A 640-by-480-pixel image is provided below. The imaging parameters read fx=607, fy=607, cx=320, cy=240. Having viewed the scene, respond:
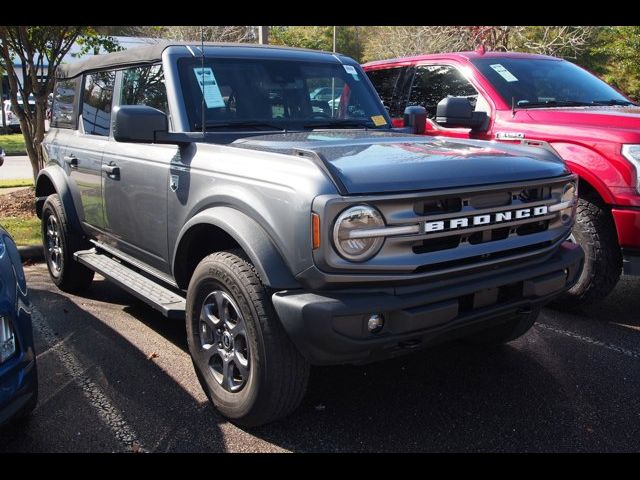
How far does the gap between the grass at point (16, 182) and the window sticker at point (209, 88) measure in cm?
776

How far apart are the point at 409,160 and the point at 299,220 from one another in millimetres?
645

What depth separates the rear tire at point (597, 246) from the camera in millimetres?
4477

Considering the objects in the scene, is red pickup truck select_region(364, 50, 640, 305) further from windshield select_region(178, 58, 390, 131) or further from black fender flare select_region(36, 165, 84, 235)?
black fender flare select_region(36, 165, 84, 235)

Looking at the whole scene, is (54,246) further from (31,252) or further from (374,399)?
(374,399)

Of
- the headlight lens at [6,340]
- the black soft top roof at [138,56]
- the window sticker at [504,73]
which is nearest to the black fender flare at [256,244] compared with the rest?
the headlight lens at [6,340]

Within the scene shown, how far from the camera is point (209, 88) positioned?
3.76m

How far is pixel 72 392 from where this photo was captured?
3.51 metres

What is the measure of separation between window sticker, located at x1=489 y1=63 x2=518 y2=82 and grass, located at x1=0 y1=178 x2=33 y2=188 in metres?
8.08

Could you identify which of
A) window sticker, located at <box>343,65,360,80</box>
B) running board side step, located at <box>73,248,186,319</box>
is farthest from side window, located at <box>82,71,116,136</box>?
window sticker, located at <box>343,65,360,80</box>

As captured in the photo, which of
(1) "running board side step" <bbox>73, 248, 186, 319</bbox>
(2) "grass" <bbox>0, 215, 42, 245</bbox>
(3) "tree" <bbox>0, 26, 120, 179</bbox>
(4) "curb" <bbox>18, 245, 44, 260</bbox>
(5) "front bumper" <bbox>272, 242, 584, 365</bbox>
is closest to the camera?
(5) "front bumper" <bbox>272, 242, 584, 365</bbox>

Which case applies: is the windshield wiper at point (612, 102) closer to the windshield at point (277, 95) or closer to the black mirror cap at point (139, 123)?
the windshield at point (277, 95)

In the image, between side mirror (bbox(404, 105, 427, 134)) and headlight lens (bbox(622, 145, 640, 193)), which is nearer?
headlight lens (bbox(622, 145, 640, 193))

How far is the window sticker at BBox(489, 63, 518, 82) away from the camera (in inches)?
218
